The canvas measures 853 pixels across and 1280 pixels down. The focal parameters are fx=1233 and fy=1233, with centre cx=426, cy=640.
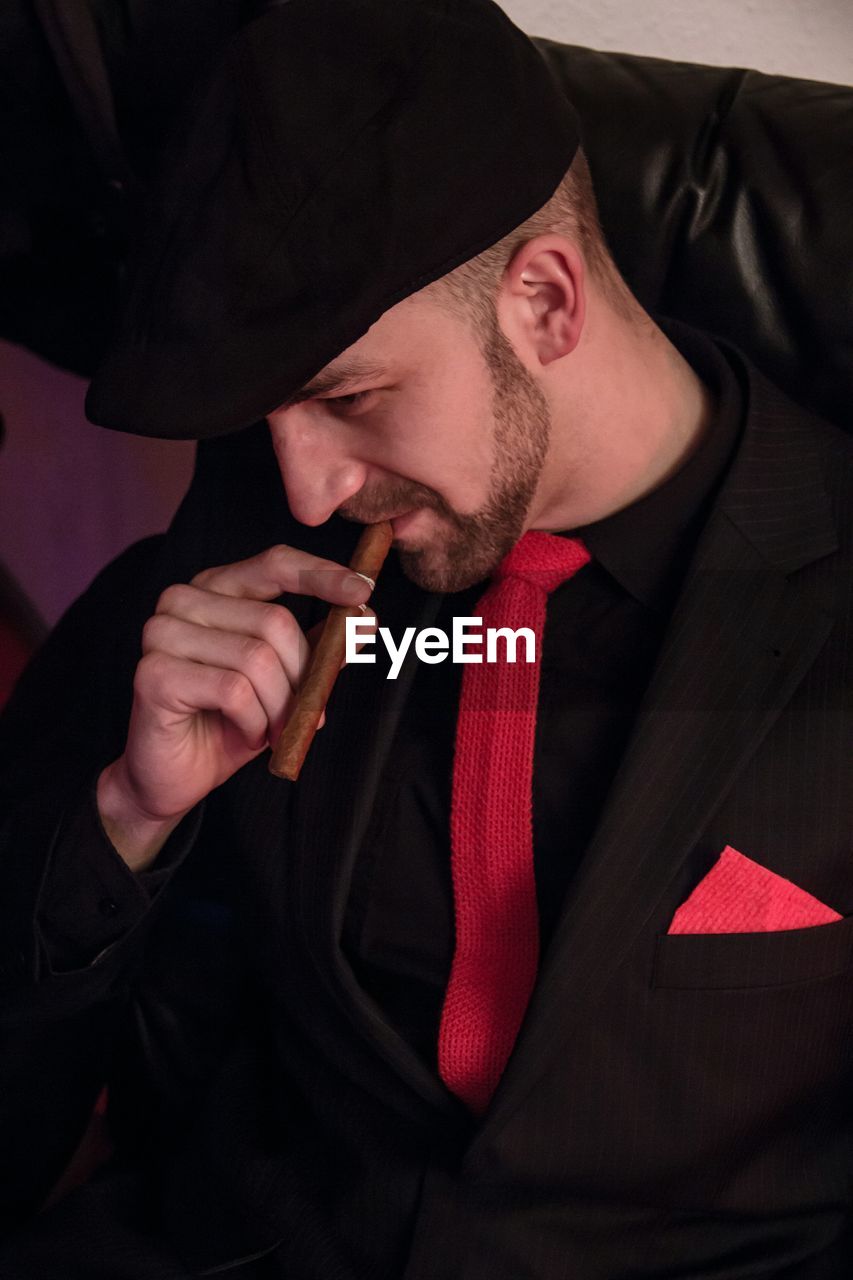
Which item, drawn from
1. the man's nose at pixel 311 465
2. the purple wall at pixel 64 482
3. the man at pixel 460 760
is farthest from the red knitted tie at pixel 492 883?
the purple wall at pixel 64 482

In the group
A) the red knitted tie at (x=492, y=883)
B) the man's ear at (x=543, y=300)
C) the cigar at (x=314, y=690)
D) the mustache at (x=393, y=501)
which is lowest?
the red knitted tie at (x=492, y=883)

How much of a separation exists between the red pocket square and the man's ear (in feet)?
1.65

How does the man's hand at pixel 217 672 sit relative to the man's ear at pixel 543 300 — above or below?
below

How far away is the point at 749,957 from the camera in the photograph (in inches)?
44.1

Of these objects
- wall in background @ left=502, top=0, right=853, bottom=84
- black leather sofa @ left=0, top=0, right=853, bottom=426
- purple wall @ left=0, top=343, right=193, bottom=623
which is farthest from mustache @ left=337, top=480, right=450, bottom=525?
purple wall @ left=0, top=343, right=193, bottom=623

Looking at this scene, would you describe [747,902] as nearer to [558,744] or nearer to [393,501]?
[558,744]

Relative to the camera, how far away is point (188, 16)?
1.48 metres

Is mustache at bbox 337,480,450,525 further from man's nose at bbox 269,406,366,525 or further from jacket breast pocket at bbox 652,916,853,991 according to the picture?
jacket breast pocket at bbox 652,916,853,991

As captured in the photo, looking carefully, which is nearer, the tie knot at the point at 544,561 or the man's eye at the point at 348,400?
the man's eye at the point at 348,400

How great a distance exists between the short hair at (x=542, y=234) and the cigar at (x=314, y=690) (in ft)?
0.86

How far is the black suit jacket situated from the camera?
1.12 meters

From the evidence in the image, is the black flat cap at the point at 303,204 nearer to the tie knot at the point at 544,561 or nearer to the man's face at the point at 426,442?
the man's face at the point at 426,442

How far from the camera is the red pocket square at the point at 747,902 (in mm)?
1108

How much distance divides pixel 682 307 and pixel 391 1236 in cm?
105
